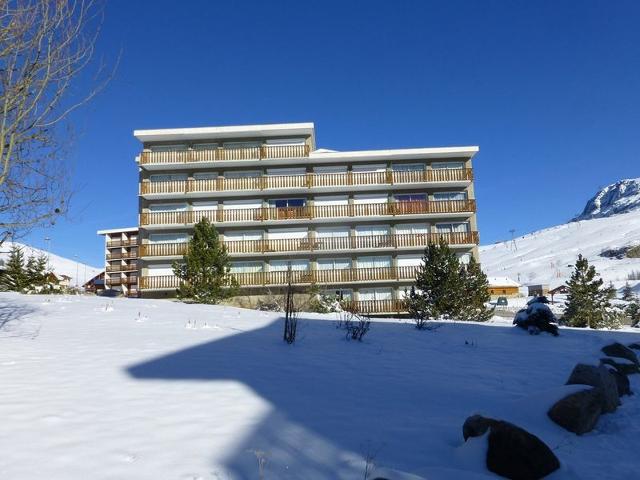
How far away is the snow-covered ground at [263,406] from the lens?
10.5ft

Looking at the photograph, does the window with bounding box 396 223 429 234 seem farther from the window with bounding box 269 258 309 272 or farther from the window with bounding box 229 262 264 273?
the window with bounding box 229 262 264 273

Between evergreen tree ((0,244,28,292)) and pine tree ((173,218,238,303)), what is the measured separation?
399 inches

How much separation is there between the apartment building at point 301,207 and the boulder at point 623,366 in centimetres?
1864

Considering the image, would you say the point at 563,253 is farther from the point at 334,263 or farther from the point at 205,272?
the point at 205,272

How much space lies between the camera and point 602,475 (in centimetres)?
355

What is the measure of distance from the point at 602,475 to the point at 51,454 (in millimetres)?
4170

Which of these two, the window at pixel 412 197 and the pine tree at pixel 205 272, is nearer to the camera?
the pine tree at pixel 205 272

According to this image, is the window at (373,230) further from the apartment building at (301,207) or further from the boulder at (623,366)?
the boulder at (623,366)

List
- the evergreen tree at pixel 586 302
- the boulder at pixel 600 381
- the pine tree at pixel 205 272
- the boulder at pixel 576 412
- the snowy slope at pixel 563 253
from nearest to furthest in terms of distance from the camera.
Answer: the boulder at pixel 576 412
the boulder at pixel 600 381
the pine tree at pixel 205 272
the evergreen tree at pixel 586 302
the snowy slope at pixel 563 253

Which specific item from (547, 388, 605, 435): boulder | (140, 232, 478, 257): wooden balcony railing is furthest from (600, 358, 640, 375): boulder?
(140, 232, 478, 257): wooden balcony railing

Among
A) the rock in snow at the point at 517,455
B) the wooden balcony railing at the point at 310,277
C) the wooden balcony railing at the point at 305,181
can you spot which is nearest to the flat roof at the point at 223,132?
the wooden balcony railing at the point at 305,181

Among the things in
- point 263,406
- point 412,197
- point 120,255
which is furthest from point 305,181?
point 120,255

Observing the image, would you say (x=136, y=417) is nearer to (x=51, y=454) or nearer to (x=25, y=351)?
(x=51, y=454)

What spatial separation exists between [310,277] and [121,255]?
42.6m
